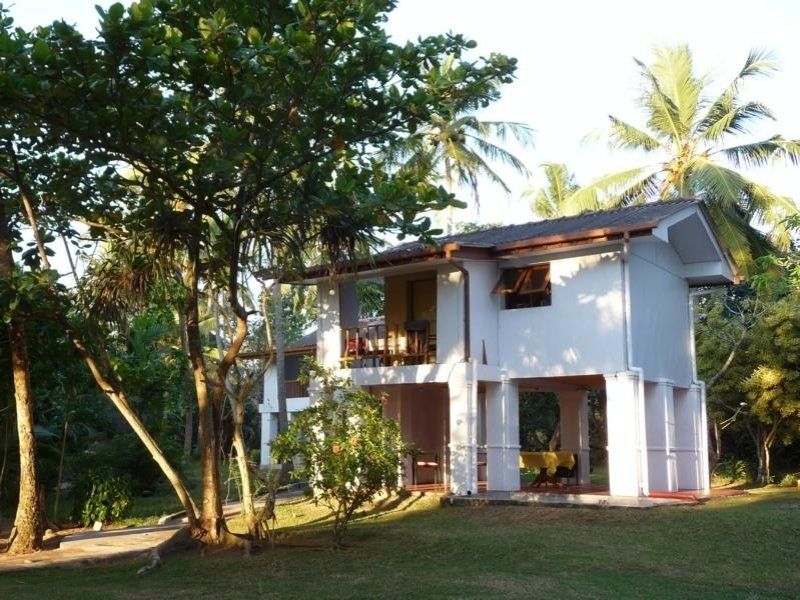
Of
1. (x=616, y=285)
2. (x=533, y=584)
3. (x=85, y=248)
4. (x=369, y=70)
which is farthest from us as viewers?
(x=616, y=285)

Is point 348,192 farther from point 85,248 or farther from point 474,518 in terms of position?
point 474,518

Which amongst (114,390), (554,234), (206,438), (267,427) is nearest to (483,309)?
(554,234)

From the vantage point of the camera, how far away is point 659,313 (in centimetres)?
1883

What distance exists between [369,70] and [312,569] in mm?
6072

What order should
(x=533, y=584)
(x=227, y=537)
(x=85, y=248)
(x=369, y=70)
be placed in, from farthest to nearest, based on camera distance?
1. (x=85, y=248)
2. (x=227, y=537)
3. (x=369, y=70)
4. (x=533, y=584)

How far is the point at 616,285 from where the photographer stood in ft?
55.4

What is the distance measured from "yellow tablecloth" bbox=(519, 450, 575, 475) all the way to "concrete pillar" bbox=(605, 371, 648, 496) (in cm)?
205

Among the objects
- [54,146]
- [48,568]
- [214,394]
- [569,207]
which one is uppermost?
[569,207]

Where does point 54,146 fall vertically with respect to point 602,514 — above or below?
above

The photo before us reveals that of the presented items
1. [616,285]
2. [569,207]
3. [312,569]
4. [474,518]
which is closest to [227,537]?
[312,569]

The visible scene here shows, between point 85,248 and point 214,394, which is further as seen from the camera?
point 85,248

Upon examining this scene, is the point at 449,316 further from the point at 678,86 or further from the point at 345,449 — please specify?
the point at 678,86

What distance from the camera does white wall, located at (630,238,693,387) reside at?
57.9 feet

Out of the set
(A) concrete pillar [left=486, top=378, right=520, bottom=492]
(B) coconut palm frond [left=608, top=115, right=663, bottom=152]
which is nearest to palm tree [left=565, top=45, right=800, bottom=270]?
(B) coconut palm frond [left=608, top=115, right=663, bottom=152]
